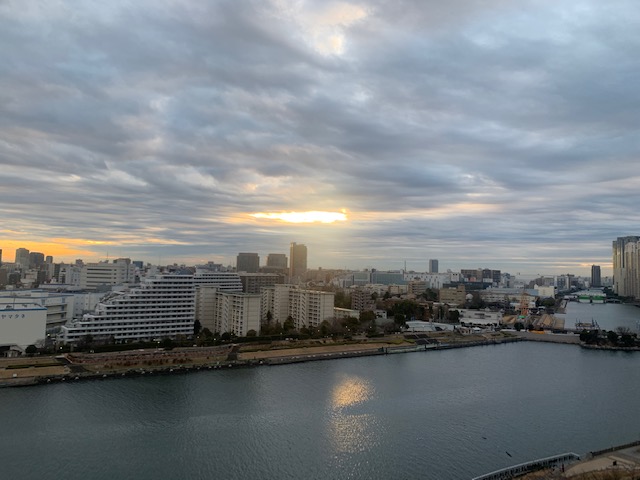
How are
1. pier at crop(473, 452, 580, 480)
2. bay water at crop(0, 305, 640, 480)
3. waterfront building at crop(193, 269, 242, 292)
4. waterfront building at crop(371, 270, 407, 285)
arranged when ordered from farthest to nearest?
waterfront building at crop(371, 270, 407, 285), waterfront building at crop(193, 269, 242, 292), bay water at crop(0, 305, 640, 480), pier at crop(473, 452, 580, 480)

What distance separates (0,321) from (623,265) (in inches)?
2545

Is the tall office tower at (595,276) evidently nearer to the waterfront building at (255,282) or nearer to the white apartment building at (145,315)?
the waterfront building at (255,282)

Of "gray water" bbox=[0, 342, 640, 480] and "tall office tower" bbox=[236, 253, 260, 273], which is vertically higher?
"tall office tower" bbox=[236, 253, 260, 273]

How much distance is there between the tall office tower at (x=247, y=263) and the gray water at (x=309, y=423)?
3723cm

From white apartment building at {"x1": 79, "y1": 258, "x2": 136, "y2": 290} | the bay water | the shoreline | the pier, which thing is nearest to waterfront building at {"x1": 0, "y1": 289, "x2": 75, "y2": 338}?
the shoreline

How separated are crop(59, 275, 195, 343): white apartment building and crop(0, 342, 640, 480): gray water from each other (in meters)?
3.80

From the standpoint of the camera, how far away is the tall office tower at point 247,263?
5047 cm

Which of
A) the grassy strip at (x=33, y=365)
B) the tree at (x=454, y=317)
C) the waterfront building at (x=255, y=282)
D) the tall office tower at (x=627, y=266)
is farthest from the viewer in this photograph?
the tall office tower at (x=627, y=266)

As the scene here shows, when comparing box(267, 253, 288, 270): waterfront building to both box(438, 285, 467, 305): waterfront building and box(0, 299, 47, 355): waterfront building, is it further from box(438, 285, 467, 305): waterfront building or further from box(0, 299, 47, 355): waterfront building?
box(0, 299, 47, 355): waterfront building

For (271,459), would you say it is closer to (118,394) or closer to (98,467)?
(98,467)

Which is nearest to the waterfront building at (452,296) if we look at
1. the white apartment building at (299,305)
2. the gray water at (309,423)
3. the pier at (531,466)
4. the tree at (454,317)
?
the tree at (454,317)

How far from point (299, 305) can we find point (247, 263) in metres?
29.7

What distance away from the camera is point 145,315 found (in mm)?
16000

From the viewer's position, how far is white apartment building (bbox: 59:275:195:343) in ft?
49.1
